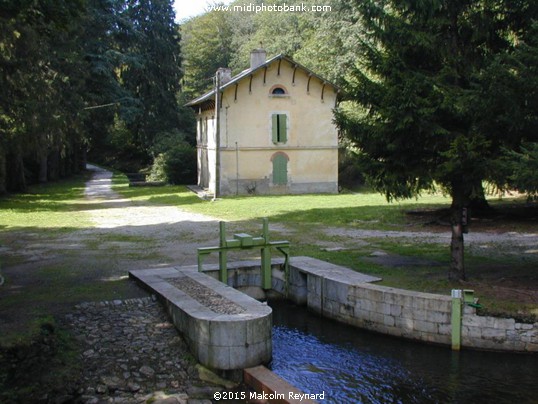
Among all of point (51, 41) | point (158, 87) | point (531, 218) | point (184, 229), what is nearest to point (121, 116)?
point (158, 87)

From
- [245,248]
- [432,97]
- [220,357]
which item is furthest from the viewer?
[245,248]

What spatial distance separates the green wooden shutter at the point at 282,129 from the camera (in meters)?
32.0

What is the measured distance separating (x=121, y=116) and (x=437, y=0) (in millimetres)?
31228

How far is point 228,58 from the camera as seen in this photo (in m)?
65.6

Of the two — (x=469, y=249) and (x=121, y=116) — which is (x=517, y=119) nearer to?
(x=469, y=249)

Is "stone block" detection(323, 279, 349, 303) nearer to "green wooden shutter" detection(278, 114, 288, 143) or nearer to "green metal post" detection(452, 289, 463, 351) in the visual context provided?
"green metal post" detection(452, 289, 463, 351)

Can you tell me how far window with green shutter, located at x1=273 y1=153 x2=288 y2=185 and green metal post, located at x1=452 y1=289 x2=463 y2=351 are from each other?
22.9m

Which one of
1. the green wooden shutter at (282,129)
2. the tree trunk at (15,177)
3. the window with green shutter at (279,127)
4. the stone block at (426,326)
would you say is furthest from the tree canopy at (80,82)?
the green wooden shutter at (282,129)

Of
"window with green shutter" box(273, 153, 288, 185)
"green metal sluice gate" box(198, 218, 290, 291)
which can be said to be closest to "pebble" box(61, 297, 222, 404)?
"green metal sluice gate" box(198, 218, 290, 291)

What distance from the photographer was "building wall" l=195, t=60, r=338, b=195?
3139cm

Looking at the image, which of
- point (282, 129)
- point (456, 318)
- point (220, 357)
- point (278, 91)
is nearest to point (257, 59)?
point (278, 91)

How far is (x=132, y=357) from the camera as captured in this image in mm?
8359

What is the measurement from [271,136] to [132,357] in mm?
24394

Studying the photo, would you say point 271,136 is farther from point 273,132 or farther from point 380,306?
point 380,306
